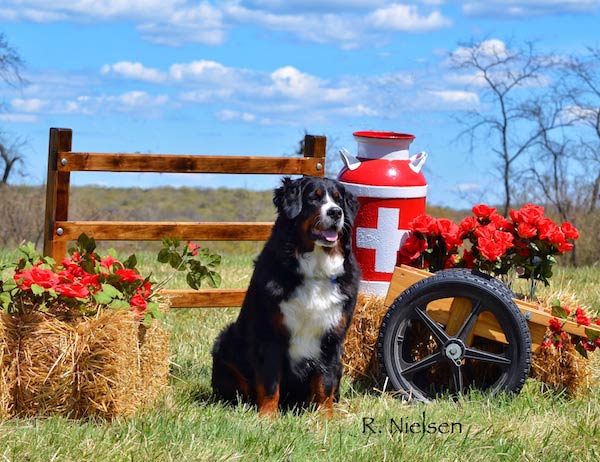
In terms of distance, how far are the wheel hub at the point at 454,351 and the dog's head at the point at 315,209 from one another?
1016mm

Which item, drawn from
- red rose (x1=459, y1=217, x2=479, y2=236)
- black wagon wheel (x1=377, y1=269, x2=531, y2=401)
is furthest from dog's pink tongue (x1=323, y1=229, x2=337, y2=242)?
red rose (x1=459, y1=217, x2=479, y2=236)

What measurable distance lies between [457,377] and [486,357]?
214mm

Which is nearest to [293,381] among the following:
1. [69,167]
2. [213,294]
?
[213,294]

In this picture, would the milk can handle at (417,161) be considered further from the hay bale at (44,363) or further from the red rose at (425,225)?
the hay bale at (44,363)

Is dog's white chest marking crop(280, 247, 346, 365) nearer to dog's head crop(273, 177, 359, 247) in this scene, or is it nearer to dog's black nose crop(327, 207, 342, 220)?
dog's head crop(273, 177, 359, 247)

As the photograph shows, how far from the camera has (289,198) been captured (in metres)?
4.13

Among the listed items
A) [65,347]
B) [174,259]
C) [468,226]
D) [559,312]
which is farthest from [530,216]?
[65,347]

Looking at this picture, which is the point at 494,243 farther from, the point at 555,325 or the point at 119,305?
the point at 119,305

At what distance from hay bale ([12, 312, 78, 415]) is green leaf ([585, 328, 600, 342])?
115 inches

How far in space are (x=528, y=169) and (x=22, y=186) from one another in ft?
29.2

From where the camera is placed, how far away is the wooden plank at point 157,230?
224 inches

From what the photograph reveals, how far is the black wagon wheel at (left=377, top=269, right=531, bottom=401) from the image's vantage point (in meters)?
4.55

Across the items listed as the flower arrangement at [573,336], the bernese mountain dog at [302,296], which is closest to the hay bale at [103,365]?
the bernese mountain dog at [302,296]

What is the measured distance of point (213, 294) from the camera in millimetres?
5969
